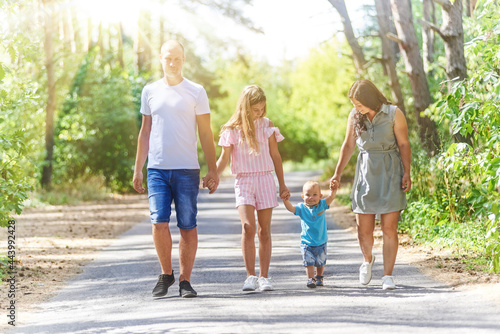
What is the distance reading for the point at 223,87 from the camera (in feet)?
183

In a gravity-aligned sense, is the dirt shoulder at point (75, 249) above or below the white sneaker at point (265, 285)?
below

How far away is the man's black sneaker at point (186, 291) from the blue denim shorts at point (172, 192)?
1.69 ft

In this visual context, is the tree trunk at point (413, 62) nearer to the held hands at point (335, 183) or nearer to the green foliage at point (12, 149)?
the held hands at point (335, 183)

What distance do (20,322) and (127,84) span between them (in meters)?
18.9

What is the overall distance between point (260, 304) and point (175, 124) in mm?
1680

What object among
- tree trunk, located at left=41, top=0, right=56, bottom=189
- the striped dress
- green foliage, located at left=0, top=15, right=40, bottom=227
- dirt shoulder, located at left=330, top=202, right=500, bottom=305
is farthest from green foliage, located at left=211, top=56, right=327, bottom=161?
the striped dress

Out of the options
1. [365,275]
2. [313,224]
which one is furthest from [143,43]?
[365,275]

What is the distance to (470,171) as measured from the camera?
949cm

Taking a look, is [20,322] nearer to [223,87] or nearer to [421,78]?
[421,78]

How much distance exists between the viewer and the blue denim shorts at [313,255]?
6809 millimetres

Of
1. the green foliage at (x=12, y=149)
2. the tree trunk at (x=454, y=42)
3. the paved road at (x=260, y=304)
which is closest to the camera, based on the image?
the paved road at (x=260, y=304)

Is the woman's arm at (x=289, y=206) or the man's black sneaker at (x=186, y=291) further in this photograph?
the woman's arm at (x=289, y=206)

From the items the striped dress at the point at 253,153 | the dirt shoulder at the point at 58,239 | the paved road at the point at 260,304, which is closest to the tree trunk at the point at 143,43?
the dirt shoulder at the point at 58,239

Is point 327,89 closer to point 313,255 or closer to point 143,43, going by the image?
point 143,43
